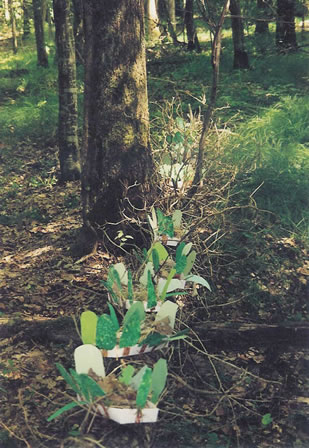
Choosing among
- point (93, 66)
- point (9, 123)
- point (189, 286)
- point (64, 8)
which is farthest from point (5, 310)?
point (9, 123)

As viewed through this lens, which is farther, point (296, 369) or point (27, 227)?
point (27, 227)

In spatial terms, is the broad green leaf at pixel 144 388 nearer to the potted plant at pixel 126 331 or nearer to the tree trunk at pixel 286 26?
the potted plant at pixel 126 331

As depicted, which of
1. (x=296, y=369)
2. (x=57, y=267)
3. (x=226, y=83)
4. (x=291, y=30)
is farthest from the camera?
(x=291, y=30)

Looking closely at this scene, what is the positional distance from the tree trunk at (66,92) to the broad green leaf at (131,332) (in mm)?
3753

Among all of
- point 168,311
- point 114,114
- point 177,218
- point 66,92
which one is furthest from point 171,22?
point 168,311

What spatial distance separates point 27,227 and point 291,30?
6724mm

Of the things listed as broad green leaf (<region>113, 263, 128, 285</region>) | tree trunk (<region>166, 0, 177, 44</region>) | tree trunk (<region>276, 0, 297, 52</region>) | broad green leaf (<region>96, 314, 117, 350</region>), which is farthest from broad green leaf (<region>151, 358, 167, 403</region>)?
tree trunk (<region>276, 0, 297, 52</region>)

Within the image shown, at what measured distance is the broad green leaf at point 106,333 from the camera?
228 centimetres

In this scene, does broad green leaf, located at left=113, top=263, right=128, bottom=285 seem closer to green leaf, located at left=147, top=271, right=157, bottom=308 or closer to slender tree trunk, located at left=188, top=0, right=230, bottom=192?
green leaf, located at left=147, top=271, right=157, bottom=308

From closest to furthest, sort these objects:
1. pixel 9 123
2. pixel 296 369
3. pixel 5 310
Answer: pixel 296 369 → pixel 5 310 → pixel 9 123

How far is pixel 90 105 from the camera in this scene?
380 centimetres

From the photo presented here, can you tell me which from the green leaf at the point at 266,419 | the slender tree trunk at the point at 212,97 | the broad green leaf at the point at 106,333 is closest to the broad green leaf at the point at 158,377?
the broad green leaf at the point at 106,333

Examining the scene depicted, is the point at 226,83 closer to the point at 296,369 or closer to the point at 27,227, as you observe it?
the point at 27,227

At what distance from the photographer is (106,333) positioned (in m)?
2.32
